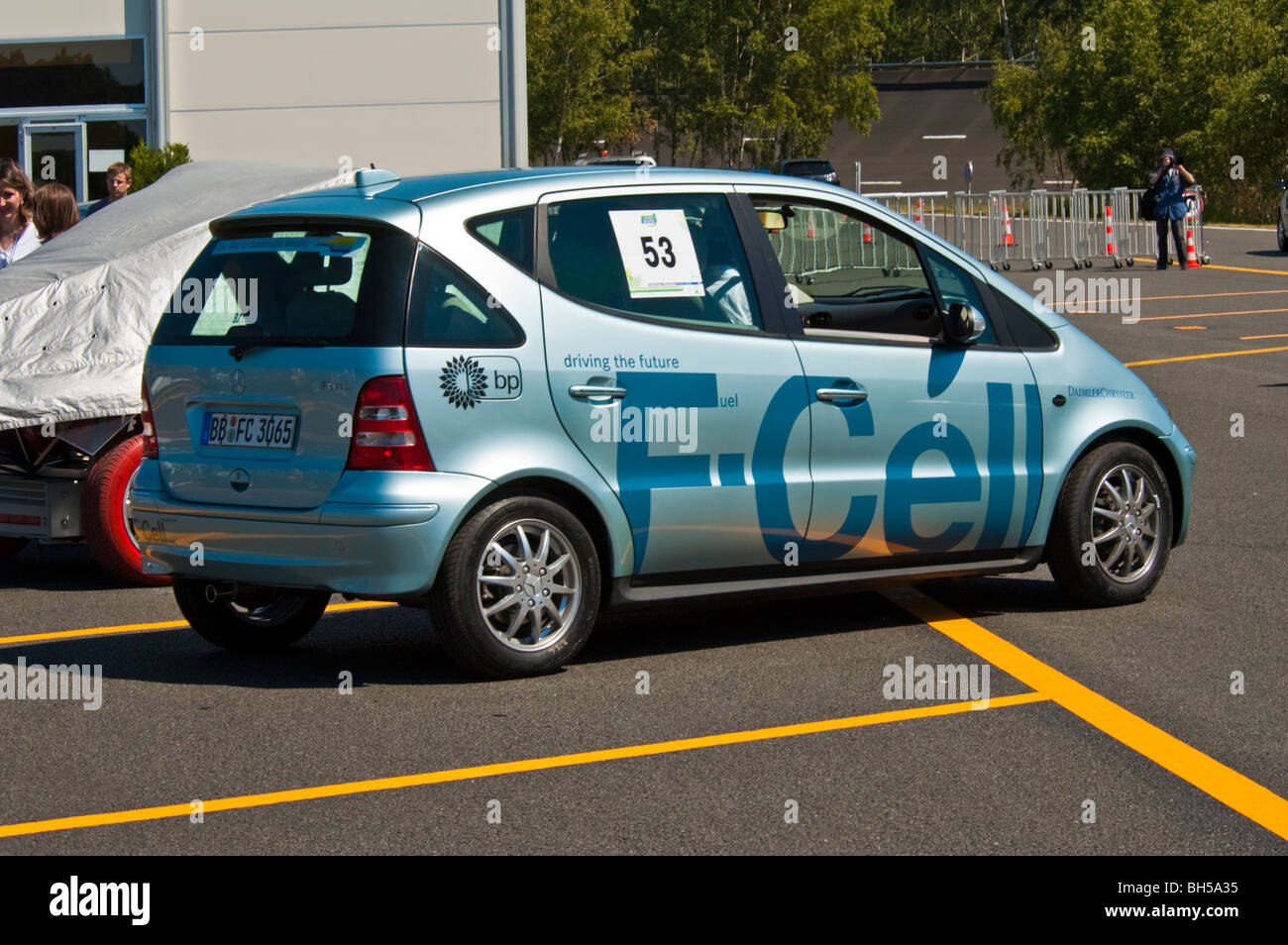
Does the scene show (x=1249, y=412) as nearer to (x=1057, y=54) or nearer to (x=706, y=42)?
(x=1057, y=54)

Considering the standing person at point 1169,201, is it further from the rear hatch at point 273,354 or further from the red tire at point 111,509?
the rear hatch at point 273,354

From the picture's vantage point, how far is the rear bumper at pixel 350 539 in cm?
630

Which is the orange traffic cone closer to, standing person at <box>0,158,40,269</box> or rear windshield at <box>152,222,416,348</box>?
standing person at <box>0,158,40,269</box>

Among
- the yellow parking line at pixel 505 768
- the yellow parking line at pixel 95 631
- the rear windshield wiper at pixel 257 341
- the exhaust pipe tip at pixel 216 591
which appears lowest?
the yellow parking line at pixel 505 768

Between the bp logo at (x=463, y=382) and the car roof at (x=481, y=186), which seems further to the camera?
the car roof at (x=481, y=186)

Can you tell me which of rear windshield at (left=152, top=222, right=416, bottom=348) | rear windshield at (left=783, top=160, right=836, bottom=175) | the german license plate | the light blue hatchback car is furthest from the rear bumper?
rear windshield at (left=783, top=160, right=836, bottom=175)

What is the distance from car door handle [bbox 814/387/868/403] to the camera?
23.5ft

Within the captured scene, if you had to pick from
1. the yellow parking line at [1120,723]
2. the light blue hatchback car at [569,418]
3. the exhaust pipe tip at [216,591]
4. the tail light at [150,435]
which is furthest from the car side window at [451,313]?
the yellow parking line at [1120,723]

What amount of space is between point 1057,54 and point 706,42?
1791 centimetres

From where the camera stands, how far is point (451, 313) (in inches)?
255

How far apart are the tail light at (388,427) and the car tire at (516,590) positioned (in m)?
0.34

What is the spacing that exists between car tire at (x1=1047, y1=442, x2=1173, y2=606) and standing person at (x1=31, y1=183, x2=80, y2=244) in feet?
21.9

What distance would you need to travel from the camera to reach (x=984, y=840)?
4832mm
